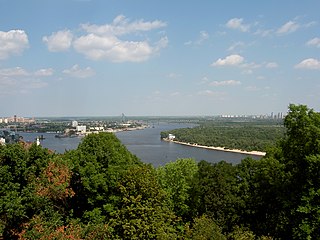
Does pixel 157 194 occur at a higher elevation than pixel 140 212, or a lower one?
higher

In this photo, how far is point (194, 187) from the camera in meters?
12.6

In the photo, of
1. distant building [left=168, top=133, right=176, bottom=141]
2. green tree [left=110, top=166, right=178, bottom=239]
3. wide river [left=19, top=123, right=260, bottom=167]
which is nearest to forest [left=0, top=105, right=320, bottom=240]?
green tree [left=110, top=166, right=178, bottom=239]

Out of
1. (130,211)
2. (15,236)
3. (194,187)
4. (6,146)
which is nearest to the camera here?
(130,211)

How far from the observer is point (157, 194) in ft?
32.3

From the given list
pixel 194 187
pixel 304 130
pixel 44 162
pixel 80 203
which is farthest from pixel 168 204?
pixel 304 130

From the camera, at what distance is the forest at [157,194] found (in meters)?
9.12

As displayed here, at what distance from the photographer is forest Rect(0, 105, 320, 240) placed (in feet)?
29.9

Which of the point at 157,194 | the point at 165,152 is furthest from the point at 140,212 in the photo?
the point at 165,152

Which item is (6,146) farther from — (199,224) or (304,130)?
(304,130)

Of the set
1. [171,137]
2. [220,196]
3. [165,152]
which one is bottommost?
[165,152]

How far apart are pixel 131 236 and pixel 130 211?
2.13 feet

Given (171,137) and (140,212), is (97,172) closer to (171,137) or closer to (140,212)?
(140,212)

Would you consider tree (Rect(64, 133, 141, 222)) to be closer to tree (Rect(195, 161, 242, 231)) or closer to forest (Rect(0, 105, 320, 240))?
forest (Rect(0, 105, 320, 240))

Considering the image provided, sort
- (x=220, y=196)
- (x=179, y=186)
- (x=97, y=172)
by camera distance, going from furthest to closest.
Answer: (x=179, y=186)
(x=97, y=172)
(x=220, y=196)
